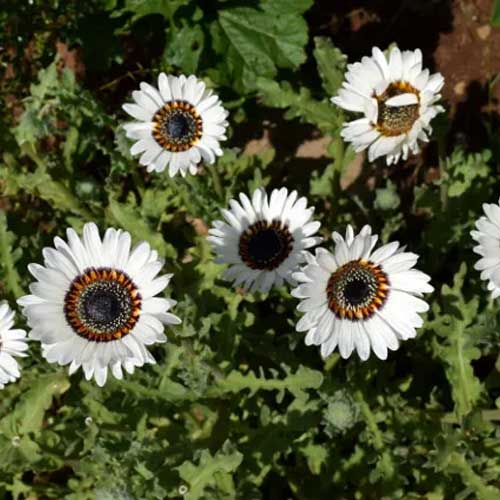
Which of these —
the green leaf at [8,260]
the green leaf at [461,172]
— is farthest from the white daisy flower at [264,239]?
the green leaf at [8,260]

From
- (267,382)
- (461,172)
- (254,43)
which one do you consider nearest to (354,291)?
(267,382)

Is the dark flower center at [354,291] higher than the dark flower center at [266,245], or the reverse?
the dark flower center at [266,245]

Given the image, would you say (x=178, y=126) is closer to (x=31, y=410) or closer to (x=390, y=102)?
(x=390, y=102)

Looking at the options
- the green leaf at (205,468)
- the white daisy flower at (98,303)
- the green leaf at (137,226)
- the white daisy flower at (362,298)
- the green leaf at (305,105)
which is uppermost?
the green leaf at (305,105)

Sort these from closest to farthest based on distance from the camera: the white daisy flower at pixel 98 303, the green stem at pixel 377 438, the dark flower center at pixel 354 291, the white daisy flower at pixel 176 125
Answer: the white daisy flower at pixel 98 303, the dark flower center at pixel 354 291, the green stem at pixel 377 438, the white daisy flower at pixel 176 125

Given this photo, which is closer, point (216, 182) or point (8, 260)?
point (8, 260)

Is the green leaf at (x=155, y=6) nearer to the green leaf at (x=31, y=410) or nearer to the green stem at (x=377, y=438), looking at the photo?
the green leaf at (x=31, y=410)
